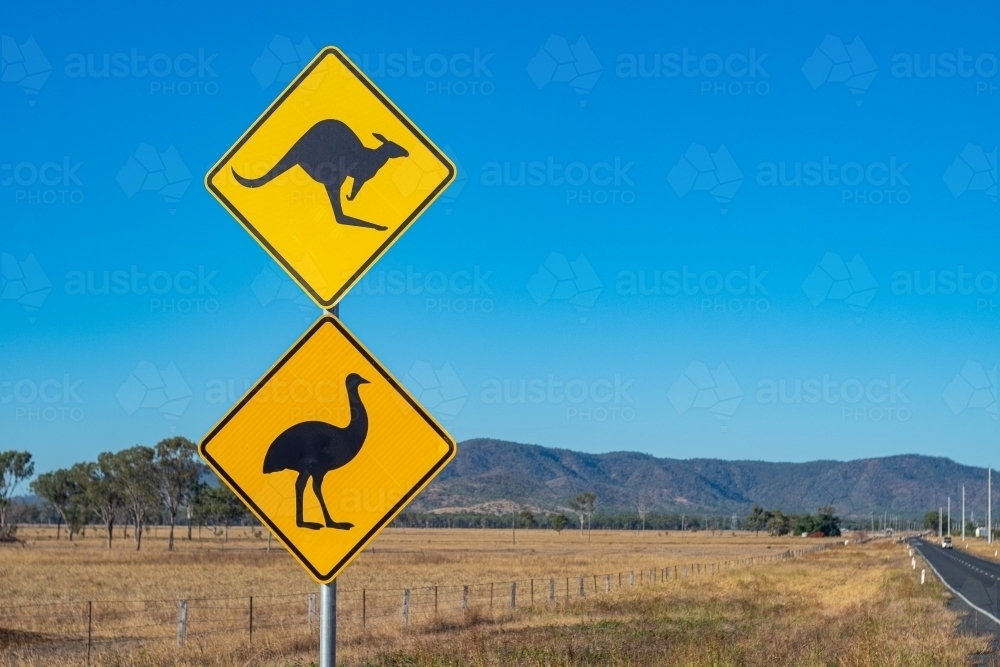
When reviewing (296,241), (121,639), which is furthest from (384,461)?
(121,639)

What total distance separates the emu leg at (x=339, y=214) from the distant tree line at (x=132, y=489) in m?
76.4

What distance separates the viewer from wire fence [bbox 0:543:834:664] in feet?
65.8

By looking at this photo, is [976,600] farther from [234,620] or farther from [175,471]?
[175,471]

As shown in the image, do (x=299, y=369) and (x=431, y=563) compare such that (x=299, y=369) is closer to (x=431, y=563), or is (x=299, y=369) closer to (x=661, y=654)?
(x=661, y=654)

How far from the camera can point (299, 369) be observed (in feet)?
12.6

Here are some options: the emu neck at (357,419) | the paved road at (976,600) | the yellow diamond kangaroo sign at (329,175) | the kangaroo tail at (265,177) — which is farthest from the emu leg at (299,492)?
the paved road at (976,600)

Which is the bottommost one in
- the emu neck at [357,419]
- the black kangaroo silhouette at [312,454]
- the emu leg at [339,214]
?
the black kangaroo silhouette at [312,454]

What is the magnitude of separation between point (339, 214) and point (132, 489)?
89.4 metres

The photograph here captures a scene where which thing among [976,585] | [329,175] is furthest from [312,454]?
[976,585]

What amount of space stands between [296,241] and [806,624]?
767 inches

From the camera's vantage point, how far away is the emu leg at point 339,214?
408 cm

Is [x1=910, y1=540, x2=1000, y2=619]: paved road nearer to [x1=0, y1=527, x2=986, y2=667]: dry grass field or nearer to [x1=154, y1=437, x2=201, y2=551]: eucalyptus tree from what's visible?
[x1=0, y1=527, x2=986, y2=667]: dry grass field

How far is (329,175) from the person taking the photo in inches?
163

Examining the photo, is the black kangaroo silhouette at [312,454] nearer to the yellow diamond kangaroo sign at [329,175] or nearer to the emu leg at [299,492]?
the emu leg at [299,492]
